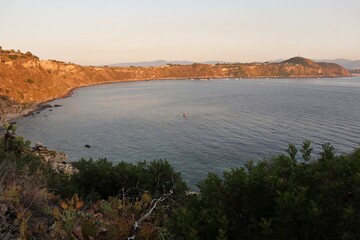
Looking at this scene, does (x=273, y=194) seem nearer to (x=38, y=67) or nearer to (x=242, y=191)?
(x=242, y=191)

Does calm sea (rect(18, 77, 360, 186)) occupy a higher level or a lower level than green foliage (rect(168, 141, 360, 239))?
lower

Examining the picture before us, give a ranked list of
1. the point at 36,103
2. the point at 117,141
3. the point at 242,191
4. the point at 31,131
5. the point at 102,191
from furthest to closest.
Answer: the point at 36,103 → the point at 31,131 → the point at 117,141 → the point at 102,191 → the point at 242,191

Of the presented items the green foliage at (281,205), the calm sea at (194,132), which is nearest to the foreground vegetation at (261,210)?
the green foliage at (281,205)

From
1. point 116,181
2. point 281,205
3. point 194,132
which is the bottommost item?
point 194,132

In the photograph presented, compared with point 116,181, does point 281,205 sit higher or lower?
higher

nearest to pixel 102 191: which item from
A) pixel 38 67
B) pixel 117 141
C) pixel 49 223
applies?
pixel 49 223

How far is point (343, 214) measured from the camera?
4.31 metres

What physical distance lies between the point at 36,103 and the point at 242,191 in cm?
11267

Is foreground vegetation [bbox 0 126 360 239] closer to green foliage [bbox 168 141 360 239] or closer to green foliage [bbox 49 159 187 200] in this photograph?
green foliage [bbox 168 141 360 239]

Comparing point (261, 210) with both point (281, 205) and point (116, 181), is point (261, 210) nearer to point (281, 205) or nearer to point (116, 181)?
point (281, 205)

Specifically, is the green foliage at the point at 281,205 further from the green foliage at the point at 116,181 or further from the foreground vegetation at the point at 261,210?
the green foliage at the point at 116,181

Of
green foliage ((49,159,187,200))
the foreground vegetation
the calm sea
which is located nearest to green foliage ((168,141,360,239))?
the foreground vegetation

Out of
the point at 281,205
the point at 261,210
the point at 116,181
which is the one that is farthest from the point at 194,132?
the point at 281,205

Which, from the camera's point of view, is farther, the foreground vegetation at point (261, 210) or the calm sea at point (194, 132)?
the calm sea at point (194, 132)
